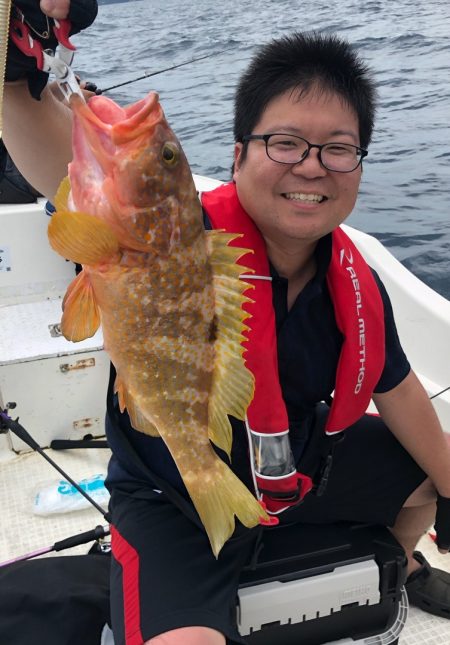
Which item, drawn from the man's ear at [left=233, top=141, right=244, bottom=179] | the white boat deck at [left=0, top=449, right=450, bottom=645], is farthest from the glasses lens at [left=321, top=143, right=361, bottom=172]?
the white boat deck at [left=0, top=449, right=450, bottom=645]

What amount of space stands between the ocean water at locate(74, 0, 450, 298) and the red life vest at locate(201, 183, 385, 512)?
1518mm

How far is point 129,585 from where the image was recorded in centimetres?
201

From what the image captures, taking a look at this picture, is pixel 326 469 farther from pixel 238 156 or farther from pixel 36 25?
pixel 36 25

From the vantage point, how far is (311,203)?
1.93 metres

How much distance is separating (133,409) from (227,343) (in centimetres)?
31

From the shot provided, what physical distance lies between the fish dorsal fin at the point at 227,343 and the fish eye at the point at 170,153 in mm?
207

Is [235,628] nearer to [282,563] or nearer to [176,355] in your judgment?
[282,563]

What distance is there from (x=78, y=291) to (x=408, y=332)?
9.84 ft

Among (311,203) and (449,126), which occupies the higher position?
(311,203)

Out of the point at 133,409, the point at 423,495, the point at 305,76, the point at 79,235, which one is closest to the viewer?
the point at 79,235

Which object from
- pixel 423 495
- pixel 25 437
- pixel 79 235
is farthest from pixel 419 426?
pixel 25 437

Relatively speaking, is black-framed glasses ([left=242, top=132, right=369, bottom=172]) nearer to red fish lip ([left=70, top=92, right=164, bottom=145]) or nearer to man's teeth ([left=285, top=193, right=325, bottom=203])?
man's teeth ([left=285, top=193, right=325, bottom=203])

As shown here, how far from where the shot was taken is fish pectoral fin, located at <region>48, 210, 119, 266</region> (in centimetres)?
129

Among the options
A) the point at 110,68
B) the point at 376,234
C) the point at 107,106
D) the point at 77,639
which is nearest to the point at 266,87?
the point at 107,106
